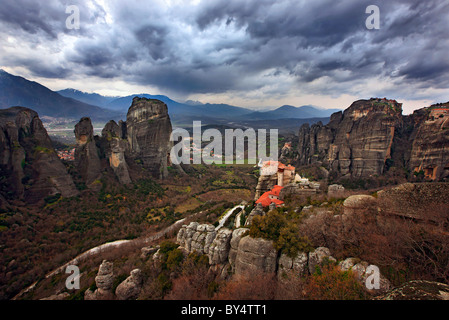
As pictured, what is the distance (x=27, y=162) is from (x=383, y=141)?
268 feet

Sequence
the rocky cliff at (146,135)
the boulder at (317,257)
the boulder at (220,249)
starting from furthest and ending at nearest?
the rocky cliff at (146,135) → the boulder at (220,249) → the boulder at (317,257)

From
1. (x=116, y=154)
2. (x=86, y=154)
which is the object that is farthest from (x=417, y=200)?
(x=86, y=154)

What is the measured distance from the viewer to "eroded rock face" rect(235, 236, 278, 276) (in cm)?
1198

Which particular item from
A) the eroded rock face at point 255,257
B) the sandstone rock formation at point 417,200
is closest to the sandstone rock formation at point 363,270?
the eroded rock face at point 255,257

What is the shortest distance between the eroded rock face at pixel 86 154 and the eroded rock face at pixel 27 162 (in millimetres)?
4566

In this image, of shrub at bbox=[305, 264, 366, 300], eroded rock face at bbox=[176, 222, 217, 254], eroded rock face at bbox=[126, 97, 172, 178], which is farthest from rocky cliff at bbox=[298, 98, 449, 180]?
eroded rock face at bbox=[126, 97, 172, 178]

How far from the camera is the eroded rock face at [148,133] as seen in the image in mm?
56656

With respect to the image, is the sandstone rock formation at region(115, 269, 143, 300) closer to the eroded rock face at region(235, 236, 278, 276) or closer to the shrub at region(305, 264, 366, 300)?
the eroded rock face at region(235, 236, 278, 276)

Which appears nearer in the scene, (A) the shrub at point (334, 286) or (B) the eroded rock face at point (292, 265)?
(A) the shrub at point (334, 286)

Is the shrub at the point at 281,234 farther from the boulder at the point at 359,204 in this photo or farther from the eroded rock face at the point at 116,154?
the eroded rock face at the point at 116,154

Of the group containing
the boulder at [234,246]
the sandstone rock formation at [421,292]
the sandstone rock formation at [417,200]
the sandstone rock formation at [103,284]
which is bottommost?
the sandstone rock formation at [103,284]

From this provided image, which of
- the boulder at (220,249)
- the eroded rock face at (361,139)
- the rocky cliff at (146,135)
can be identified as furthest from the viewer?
the rocky cliff at (146,135)

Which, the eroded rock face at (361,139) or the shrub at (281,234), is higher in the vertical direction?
the eroded rock face at (361,139)

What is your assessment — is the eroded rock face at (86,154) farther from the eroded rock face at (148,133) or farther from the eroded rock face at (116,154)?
the eroded rock face at (148,133)
